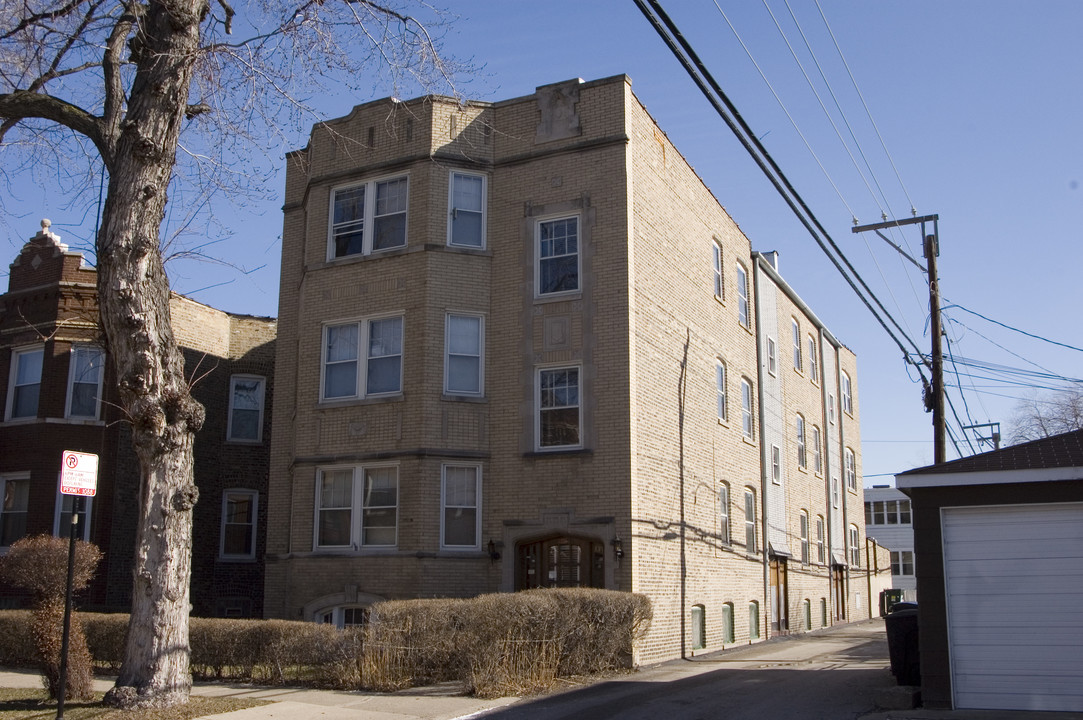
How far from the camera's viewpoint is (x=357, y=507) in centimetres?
1859

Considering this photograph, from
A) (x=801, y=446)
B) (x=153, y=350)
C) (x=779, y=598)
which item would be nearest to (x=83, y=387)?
(x=153, y=350)

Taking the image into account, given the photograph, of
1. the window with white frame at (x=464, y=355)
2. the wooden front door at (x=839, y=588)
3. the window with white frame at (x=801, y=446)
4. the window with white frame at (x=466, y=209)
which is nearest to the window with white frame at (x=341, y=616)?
the window with white frame at (x=464, y=355)

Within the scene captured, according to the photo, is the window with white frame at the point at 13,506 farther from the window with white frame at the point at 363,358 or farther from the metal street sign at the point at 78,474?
the metal street sign at the point at 78,474

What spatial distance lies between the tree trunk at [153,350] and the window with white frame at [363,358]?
7.02m

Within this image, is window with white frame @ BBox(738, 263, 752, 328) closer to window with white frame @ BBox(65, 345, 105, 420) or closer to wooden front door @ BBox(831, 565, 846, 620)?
wooden front door @ BBox(831, 565, 846, 620)

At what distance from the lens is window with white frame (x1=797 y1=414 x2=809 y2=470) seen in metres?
29.9

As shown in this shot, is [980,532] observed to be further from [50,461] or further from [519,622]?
[50,461]

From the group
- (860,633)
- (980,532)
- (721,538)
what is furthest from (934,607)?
(860,633)

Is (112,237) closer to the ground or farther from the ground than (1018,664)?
farther from the ground

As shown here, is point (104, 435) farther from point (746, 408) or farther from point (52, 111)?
point (746, 408)

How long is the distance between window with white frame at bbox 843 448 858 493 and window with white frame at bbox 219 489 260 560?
21.2 m

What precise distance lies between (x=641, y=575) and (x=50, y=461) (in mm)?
13044

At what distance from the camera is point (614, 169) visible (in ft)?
61.7

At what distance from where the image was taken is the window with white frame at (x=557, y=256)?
1902cm
